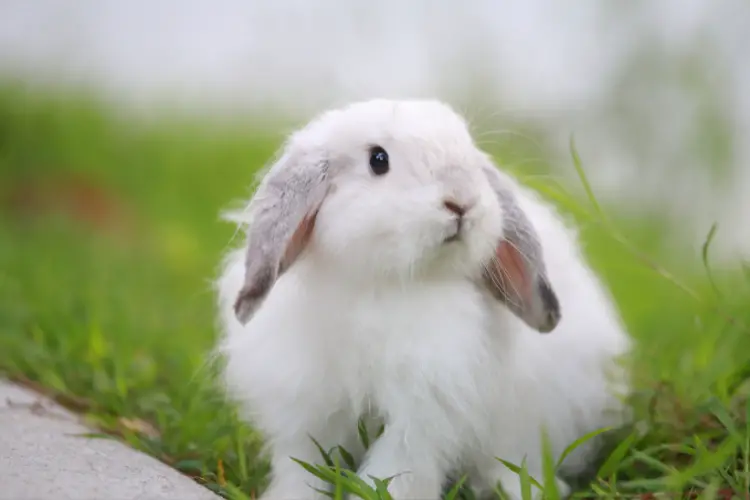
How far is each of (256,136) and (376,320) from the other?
424 cm

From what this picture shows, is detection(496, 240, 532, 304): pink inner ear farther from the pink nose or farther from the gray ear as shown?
the gray ear

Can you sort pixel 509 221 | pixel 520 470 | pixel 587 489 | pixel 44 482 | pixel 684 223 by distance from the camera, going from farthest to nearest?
pixel 684 223 → pixel 587 489 → pixel 509 221 → pixel 520 470 → pixel 44 482

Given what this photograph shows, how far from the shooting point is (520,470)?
1.93 m

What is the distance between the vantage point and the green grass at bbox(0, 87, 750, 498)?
91.0 inches

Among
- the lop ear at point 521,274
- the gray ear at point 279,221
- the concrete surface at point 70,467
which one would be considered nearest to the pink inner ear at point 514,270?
the lop ear at point 521,274

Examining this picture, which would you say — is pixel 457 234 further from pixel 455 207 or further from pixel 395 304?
pixel 395 304

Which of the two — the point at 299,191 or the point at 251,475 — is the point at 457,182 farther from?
the point at 251,475

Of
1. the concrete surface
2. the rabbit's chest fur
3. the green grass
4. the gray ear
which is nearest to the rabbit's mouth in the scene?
the rabbit's chest fur

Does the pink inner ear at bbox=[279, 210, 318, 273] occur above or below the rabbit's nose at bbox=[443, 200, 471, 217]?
below

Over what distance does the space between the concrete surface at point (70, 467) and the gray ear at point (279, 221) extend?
0.39 metres

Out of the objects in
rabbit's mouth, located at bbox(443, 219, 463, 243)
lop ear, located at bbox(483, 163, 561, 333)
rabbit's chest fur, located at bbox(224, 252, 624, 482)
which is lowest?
rabbit's chest fur, located at bbox(224, 252, 624, 482)

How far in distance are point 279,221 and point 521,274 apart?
598 mm

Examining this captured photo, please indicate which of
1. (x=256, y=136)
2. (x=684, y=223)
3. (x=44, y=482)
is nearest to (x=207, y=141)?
(x=256, y=136)

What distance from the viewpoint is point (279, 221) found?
1950 mm
